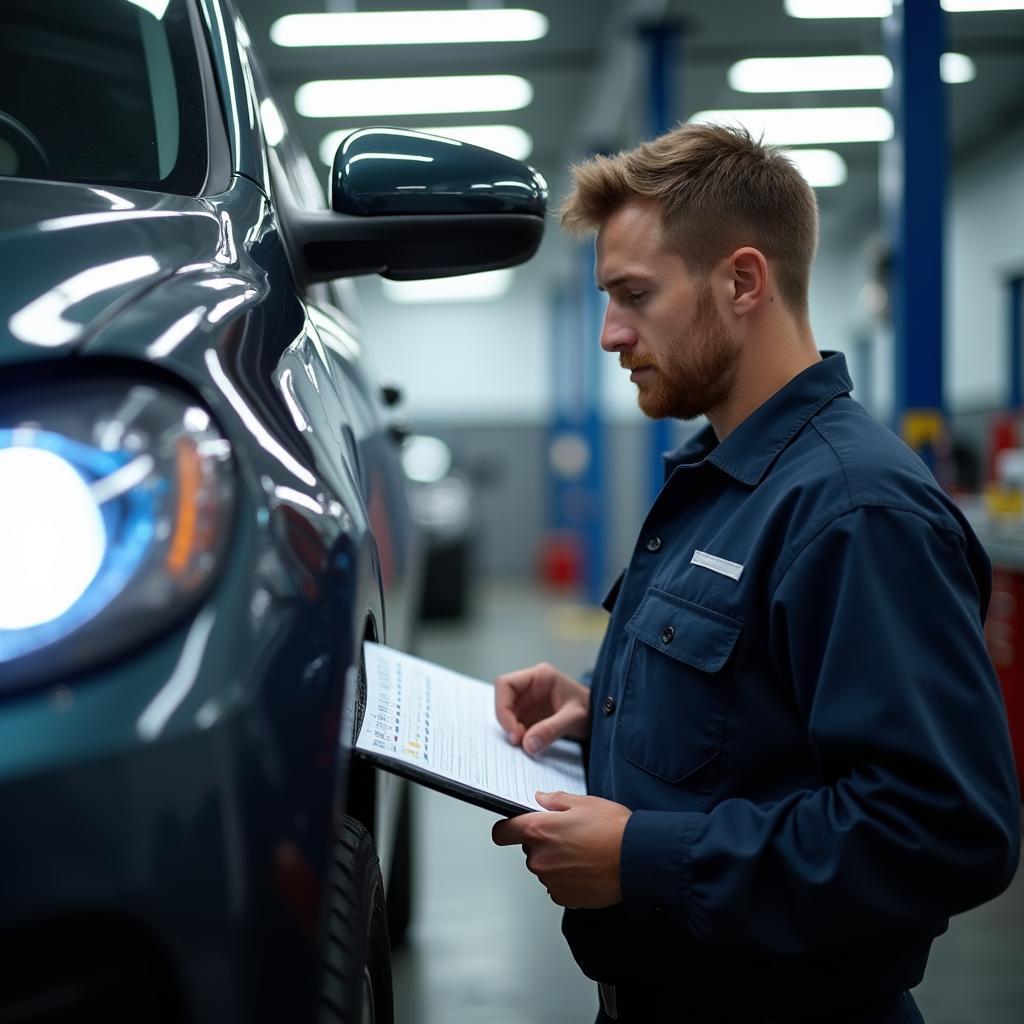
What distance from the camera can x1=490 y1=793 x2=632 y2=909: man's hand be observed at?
1.01 meters

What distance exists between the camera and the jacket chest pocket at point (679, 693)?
105 cm

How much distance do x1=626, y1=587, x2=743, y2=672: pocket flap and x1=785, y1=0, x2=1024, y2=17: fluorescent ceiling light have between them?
22.1ft

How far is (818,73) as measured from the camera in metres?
8.33

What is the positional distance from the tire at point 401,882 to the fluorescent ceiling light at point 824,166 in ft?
29.3

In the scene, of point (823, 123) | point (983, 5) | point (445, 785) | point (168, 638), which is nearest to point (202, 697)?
point (168, 638)

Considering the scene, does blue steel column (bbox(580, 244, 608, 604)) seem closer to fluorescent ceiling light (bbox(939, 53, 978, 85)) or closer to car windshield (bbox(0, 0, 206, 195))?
fluorescent ceiling light (bbox(939, 53, 978, 85))

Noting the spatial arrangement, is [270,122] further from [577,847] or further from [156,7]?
[577,847]

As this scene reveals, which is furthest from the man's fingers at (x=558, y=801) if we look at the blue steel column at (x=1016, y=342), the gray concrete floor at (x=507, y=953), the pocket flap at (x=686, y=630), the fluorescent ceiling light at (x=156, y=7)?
the blue steel column at (x=1016, y=342)

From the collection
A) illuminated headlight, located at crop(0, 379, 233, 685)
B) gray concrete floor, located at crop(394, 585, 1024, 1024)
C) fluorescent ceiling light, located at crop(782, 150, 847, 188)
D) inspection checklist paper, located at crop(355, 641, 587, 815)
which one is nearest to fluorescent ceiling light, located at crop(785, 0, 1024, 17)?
fluorescent ceiling light, located at crop(782, 150, 847, 188)

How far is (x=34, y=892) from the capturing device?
547 millimetres

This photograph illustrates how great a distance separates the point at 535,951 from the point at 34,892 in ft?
7.01

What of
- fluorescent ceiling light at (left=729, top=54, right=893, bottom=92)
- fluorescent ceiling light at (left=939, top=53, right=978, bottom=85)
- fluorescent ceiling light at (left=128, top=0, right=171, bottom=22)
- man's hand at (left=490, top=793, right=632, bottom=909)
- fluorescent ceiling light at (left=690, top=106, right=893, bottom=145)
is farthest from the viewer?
fluorescent ceiling light at (left=690, top=106, right=893, bottom=145)

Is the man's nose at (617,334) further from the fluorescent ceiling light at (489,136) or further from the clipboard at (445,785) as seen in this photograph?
the fluorescent ceiling light at (489,136)

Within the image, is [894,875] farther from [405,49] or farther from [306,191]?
[405,49]
